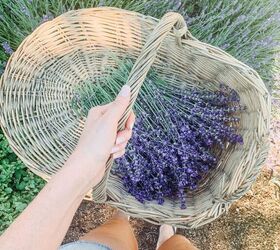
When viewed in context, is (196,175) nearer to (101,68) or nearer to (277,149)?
(101,68)

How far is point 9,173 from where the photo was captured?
174 centimetres

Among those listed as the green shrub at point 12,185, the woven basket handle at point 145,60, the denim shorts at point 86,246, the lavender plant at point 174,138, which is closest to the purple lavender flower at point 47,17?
the lavender plant at point 174,138

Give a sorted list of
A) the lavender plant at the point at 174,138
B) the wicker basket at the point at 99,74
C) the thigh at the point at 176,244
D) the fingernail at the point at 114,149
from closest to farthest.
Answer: the fingernail at the point at 114,149 < the wicker basket at the point at 99,74 < the lavender plant at the point at 174,138 < the thigh at the point at 176,244

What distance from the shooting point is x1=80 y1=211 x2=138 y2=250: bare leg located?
153cm

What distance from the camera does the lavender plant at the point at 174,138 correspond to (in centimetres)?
148

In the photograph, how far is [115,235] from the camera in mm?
1612

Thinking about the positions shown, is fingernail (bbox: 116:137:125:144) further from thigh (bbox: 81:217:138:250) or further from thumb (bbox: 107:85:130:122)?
thigh (bbox: 81:217:138:250)

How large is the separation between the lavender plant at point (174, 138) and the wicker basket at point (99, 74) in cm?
3

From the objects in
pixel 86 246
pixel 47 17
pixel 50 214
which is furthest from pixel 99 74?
pixel 50 214

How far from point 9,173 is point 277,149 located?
1106 mm

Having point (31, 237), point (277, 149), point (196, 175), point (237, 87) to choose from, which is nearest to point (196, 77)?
point (237, 87)

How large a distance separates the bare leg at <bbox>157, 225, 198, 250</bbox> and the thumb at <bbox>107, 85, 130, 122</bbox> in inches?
25.2

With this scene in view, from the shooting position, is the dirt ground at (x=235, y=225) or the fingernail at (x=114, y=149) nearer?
the fingernail at (x=114, y=149)

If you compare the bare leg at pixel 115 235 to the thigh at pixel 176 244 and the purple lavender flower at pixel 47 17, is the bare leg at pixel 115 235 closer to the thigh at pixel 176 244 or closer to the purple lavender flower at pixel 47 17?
the thigh at pixel 176 244
